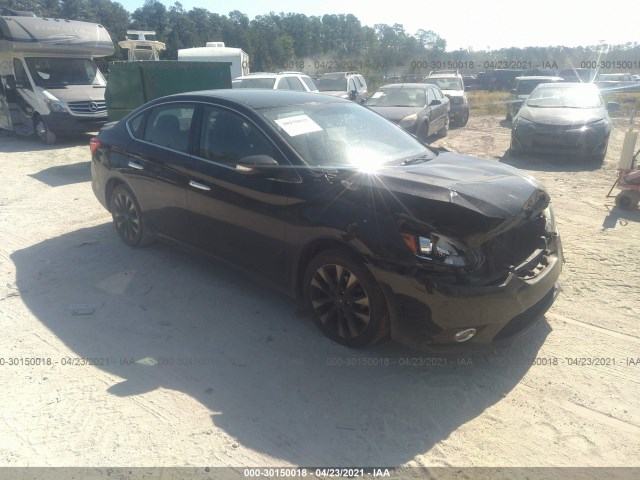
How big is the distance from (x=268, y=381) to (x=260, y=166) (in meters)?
1.53

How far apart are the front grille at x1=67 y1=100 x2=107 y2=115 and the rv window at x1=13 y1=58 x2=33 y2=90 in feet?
4.58

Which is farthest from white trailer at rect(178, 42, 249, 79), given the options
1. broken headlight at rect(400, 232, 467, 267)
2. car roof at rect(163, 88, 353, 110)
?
broken headlight at rect(400, 232, 467, 267)

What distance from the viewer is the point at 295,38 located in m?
51.8

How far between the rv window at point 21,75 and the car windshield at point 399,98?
8523 mm

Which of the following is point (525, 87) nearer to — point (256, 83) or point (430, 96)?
point (430, 96)

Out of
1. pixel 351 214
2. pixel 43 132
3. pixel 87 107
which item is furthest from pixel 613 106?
pixel 43 132

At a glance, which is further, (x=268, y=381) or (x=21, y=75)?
(x=21, y=75)

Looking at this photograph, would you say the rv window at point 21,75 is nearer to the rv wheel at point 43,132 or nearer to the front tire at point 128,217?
the rv wheel at point 43,132

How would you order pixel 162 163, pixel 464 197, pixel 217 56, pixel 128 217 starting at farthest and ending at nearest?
pixel 217 56, pixel 128 217, pixel 162 163, pixel 464 197

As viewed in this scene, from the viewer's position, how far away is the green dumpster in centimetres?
931

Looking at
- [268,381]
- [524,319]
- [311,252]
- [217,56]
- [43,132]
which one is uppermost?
[217,56]

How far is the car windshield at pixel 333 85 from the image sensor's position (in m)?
16.3

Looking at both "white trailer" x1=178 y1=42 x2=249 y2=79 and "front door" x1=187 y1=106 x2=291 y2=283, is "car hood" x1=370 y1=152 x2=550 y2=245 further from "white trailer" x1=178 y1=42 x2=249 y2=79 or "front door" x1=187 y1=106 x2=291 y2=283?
"white trailer" x1=178 y1=42 x2=249 y2=79

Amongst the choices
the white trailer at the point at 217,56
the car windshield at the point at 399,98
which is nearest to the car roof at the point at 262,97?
the car windshield at the point at 399,98
